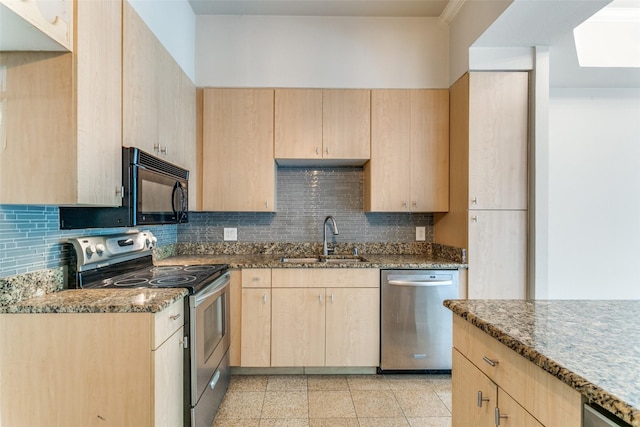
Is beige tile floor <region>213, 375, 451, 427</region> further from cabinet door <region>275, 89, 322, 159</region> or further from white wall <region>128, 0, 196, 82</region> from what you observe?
white wall <region>128, 0, 196, 82</region>

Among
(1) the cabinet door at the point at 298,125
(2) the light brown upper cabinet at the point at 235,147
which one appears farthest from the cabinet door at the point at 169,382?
(1) the cabinet door at the point at 298,125

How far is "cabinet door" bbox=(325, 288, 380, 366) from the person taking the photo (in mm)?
2357

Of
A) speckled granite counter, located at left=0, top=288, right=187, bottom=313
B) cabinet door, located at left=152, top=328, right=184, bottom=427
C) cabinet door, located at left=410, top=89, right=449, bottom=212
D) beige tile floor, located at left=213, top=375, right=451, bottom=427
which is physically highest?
cabinet door, located at left=410, top=89, right=449, bottom=212

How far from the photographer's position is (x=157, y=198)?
1.76 metres

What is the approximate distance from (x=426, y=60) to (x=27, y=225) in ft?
9.59

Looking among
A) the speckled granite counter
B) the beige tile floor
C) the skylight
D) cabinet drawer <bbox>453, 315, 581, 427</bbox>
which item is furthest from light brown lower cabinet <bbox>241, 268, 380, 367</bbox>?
the skylight

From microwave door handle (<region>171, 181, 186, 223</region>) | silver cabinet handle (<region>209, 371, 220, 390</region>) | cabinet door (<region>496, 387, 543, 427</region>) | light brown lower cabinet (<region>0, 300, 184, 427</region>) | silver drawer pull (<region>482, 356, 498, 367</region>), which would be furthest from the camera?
microwave door handle (<region>171, 181, 186, 223</region>)

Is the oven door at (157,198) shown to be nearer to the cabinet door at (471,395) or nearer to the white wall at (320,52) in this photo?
the white wall at (320,52)

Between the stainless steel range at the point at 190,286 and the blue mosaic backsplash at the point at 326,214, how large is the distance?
827mm

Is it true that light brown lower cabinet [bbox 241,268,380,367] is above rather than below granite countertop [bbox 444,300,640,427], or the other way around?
below

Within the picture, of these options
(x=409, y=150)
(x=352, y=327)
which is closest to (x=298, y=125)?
(x=409, y=150)

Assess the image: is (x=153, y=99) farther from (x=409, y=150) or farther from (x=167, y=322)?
(x=409, y=150)

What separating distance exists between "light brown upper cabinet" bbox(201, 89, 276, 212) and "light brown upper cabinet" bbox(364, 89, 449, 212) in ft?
3.02

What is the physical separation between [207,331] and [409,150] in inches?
81.2
